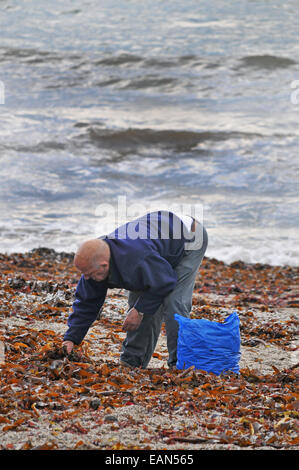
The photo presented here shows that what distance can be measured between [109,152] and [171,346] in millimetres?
17429

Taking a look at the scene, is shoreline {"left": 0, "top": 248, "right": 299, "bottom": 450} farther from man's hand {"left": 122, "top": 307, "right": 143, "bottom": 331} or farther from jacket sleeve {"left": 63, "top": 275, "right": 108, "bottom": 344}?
man's hand {"left": 122, "top": 307, "right": 143, "bottom": 331}

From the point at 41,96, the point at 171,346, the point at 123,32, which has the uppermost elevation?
the point at 123,32

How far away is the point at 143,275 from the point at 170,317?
70cm

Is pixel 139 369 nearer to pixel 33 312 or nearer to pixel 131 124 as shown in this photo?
pixel 33 312

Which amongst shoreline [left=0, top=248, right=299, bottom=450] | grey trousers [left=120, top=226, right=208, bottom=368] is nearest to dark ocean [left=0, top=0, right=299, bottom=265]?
shoreline [left=0, top=248, right=299, bottom=450]

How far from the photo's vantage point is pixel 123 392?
3.91 metres

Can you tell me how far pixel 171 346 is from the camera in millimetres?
4719

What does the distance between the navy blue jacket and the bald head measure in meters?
0.06

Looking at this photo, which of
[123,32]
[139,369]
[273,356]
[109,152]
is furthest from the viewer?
[123,32]

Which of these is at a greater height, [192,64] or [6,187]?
[192,64]

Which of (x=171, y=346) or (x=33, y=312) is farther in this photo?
(x=33, y=312)

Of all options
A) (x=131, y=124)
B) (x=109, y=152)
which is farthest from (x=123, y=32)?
(x=109, y=152)

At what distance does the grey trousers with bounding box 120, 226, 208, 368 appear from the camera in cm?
452

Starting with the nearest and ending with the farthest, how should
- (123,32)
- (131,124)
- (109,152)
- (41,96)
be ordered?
(109,152)
(131,124)
(41,96)
(123,32)
